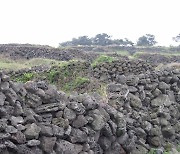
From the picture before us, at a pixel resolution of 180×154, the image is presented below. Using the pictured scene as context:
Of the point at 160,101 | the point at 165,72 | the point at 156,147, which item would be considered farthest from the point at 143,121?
the point at 165,72

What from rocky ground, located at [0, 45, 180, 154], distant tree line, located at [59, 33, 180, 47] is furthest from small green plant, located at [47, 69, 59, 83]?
distant tree line, located at [59, 33, 180, 47]

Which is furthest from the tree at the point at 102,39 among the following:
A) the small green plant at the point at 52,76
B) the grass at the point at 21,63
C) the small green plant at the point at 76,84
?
the small green plant at the point at 76,84

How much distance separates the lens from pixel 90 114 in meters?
8.50

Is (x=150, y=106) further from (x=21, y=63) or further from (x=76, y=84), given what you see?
(x=21, y=63)

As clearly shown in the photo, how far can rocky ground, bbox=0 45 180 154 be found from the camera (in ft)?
22.6

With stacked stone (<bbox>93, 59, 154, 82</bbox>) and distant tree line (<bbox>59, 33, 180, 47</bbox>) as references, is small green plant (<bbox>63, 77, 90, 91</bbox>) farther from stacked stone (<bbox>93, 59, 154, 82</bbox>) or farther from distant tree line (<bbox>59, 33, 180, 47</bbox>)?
distant tree line (<bbox>59, 33, 180, 47</bbox>)

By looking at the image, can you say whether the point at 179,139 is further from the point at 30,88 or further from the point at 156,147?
the point at 30,88

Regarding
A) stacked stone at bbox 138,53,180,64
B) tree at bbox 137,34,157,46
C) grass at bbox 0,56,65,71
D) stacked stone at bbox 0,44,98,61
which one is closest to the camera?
grass at bbox 0,56,65,71

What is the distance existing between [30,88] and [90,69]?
24.5 ft

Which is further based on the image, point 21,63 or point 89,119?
point 21,63

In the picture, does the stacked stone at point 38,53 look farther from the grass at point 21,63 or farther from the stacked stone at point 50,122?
the stacked stone at point 50,122

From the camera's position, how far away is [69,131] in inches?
302

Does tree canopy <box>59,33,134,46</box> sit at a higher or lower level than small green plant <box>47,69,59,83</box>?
lower

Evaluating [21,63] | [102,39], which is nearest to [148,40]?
[102,39]
